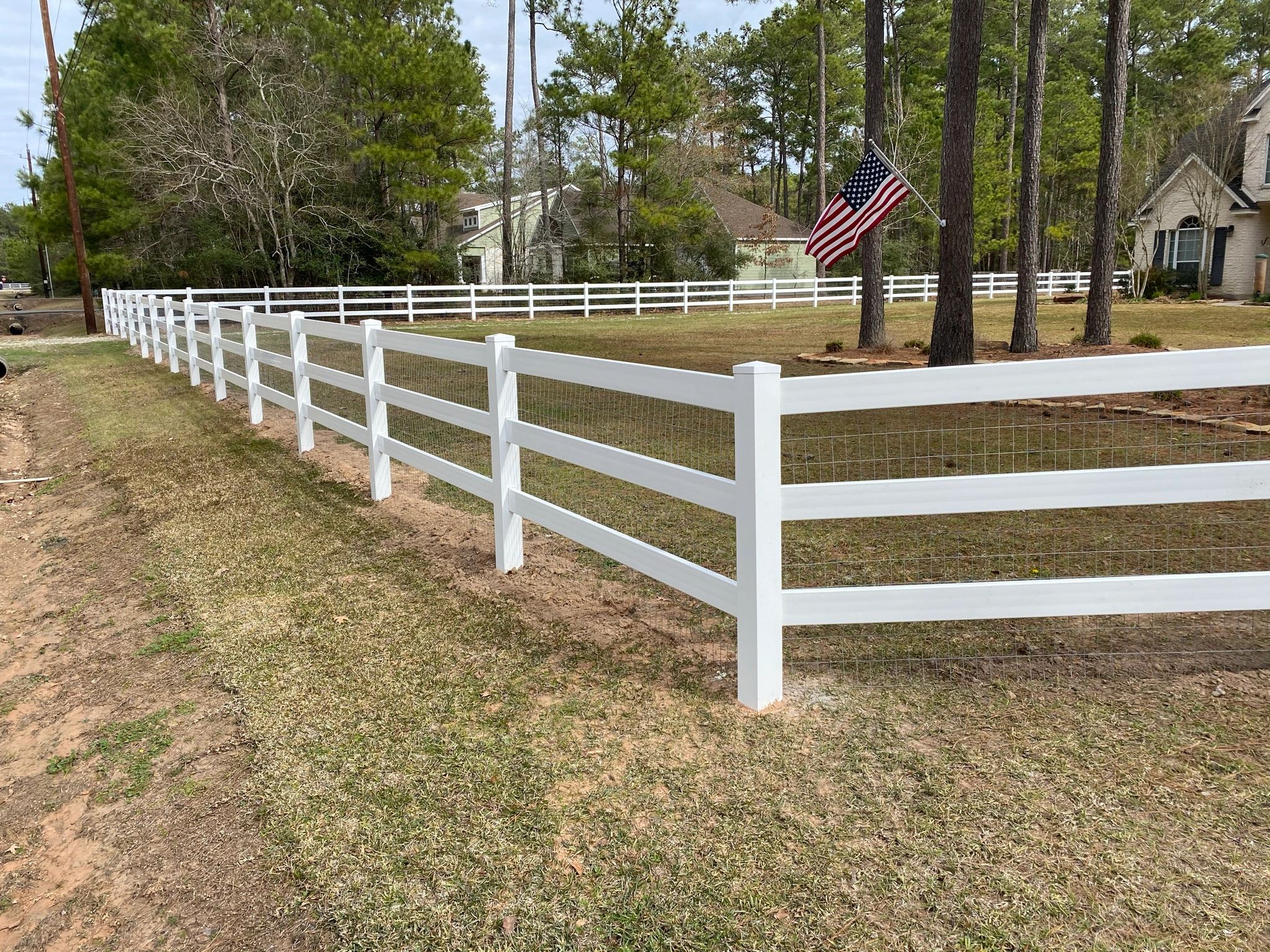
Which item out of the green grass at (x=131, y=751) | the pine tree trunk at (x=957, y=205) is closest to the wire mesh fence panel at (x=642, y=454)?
the green grass at (x=131, y=751)

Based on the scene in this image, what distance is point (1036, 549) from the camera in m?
5.54

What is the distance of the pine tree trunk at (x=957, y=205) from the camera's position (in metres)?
12.4

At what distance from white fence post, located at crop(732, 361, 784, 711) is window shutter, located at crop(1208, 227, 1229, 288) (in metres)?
34.6

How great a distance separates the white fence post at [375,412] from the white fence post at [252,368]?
3.65 m

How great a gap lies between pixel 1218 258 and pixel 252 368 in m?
32.8

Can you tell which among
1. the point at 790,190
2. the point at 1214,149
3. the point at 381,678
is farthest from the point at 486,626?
the point at 790,190

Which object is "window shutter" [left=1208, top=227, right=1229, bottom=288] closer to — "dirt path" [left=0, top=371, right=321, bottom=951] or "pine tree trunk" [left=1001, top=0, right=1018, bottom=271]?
"pine tree trunk" [left=1001, top=0, right=1018, bottom=271]

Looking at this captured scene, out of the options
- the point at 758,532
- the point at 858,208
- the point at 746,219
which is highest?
the point at 746,219

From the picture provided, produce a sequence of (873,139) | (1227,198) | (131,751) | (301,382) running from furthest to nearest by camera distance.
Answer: (1227,198) → (873,139) → (301,382) → (131,751)

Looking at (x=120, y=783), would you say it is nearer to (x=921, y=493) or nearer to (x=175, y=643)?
(x=175, y=643)

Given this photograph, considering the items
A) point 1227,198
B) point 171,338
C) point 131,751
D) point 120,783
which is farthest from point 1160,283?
point 120,783

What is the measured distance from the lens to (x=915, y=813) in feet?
9.80

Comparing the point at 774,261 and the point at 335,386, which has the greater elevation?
the point at 774,261

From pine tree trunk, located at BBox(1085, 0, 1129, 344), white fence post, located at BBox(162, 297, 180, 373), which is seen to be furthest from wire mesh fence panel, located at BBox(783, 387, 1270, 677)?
white fence post, located at BBox(162, 297, 180, 373)
